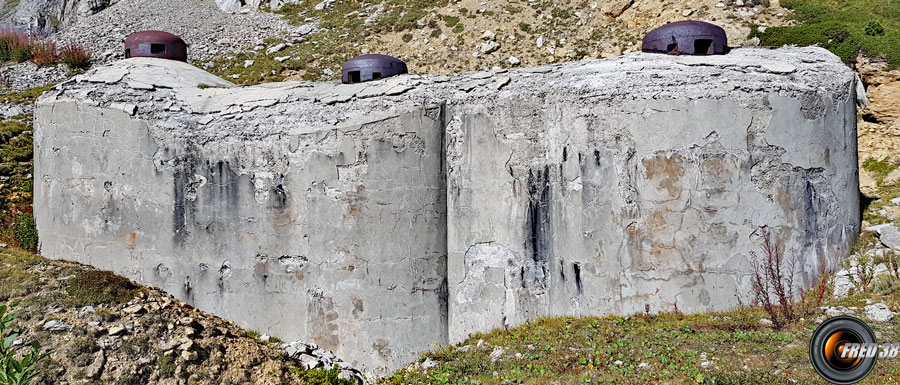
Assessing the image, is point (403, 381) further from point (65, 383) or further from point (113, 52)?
point (113, 52)

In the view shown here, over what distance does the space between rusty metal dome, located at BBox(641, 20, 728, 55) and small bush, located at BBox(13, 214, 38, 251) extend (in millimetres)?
12178

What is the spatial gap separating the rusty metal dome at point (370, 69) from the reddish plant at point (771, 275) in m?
6.86

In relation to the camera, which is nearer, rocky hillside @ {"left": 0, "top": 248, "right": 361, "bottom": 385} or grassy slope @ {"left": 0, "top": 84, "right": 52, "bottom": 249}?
rocky hillside @ {"left": 0, "top": 248, "right": 361, "bottom": 385}

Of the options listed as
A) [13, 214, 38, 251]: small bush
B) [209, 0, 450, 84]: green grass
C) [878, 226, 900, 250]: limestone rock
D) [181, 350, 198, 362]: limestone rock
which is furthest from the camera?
[209, 0, 450, 84]: green grass

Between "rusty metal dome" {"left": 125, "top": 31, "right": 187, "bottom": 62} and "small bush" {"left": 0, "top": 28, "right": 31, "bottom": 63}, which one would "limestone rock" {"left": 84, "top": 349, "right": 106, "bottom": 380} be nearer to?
"rusty metal dome" {"left": 125, "top": 31, "right": 187, "bottom": 62}

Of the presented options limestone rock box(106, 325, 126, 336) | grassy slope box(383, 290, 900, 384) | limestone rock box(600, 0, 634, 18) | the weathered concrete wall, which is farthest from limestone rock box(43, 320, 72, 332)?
limestone rock box(600, 0, 634, 18)

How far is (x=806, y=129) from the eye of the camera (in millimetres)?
8883

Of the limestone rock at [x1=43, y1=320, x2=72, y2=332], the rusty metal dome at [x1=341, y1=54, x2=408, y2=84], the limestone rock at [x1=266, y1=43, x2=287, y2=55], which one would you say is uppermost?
the limestone rock at [x1=266, y1=43, x2=287, y2=55]

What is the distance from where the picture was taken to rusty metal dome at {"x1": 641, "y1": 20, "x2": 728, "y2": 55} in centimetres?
961

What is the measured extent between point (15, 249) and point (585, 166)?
10655 mm

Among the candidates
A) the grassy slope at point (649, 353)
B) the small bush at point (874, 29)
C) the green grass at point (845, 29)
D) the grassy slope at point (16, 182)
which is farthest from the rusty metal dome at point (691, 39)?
the small bush at point (874, 29)

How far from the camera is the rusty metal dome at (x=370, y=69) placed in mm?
11102

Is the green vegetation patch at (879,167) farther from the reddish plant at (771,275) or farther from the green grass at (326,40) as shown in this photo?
the green grass at (326,40)

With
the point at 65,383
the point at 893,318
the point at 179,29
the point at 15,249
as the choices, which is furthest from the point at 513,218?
the point at 179,29
